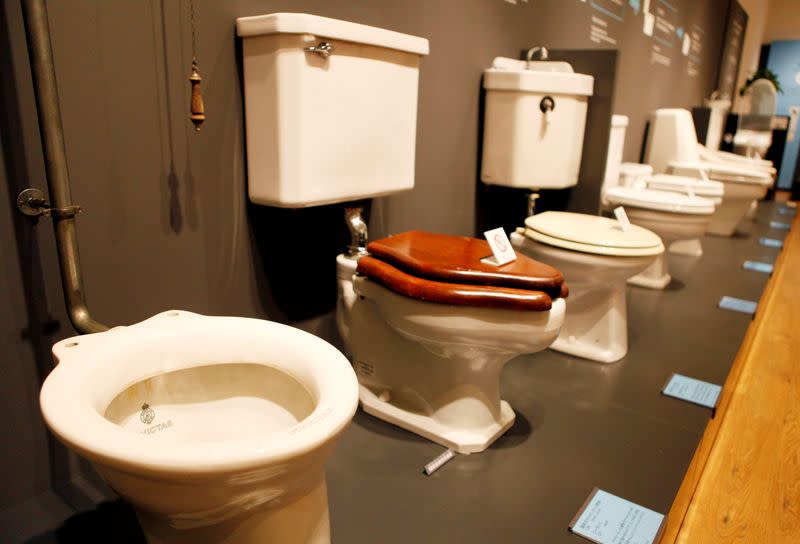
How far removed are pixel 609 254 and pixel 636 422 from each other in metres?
0.44

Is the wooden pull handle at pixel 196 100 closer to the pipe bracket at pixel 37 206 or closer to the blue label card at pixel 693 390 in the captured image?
the pipe bracket at pixel 37 206

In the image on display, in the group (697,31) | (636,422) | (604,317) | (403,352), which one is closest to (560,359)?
(604,317)

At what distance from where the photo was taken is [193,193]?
1236 millimetres

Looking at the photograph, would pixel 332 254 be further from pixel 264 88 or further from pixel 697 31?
pixel 697 31

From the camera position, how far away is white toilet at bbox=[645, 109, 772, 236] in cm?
348

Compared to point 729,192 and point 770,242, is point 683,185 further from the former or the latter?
point 770,242

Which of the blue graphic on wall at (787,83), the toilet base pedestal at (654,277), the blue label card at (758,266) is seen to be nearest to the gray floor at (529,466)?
the toilet base pedestal at (654,277)

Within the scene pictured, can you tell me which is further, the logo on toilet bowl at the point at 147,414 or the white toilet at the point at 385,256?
the white toilet at the point at 385,256

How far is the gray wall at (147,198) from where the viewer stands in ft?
3.25

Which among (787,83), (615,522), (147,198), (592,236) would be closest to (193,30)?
Answer: (147,198)

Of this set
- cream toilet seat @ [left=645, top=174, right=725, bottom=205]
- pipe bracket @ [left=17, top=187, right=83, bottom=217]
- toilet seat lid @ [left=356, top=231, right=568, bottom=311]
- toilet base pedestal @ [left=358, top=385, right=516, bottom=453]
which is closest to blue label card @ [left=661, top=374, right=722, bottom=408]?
toilet base pedestal @ [left=358, top=385, right=516, bottom=453]

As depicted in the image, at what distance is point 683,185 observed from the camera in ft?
9.20

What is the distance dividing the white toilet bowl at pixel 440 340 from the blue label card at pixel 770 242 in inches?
123

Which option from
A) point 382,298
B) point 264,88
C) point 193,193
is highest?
point 264,88
